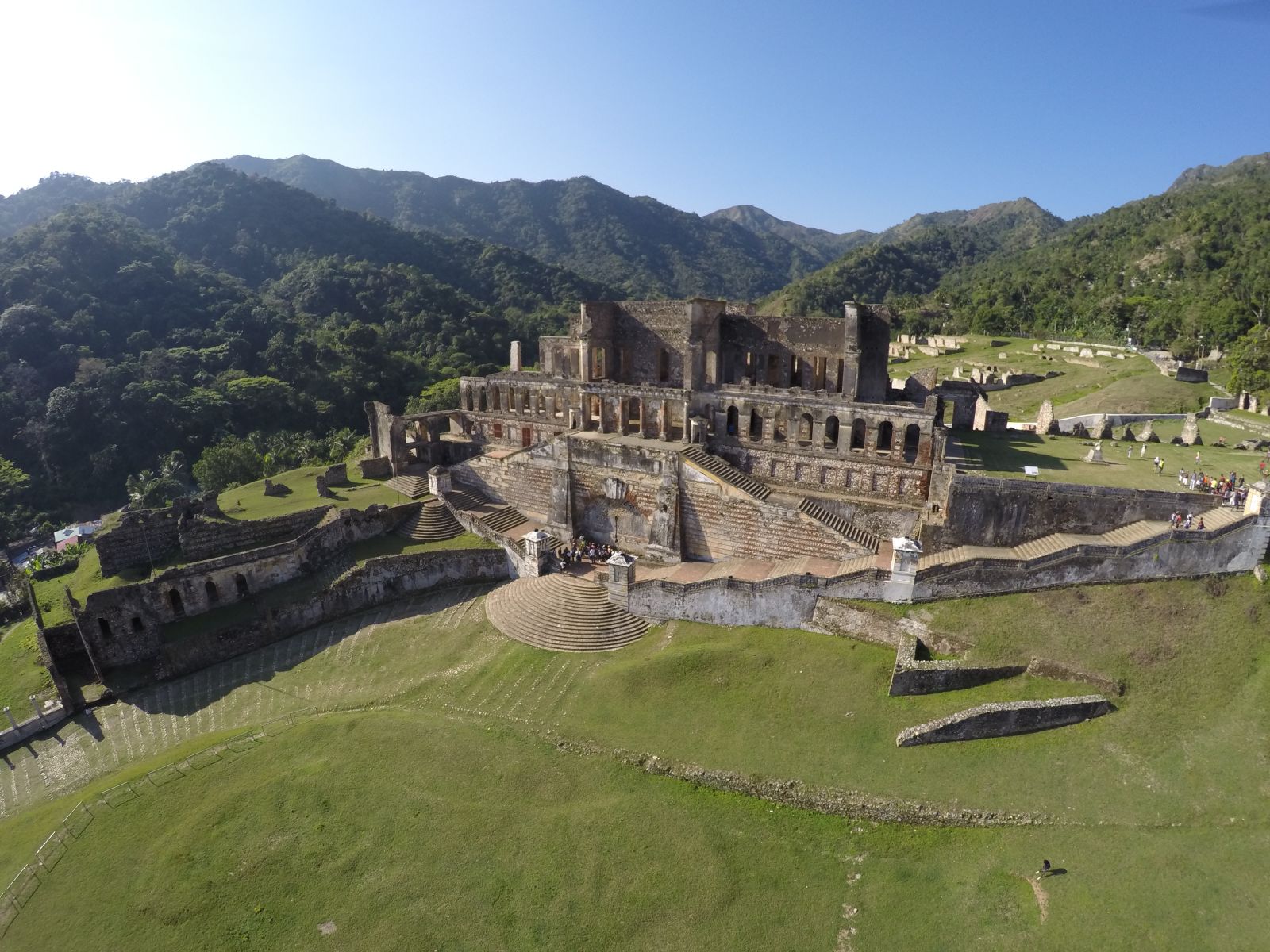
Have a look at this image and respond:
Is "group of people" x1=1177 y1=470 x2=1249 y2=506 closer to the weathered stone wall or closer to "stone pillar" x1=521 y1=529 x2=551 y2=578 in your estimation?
"stone pillar" x1=521 y1=529 x2=551 y2=578

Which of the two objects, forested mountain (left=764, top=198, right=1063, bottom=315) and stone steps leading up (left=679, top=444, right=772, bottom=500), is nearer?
stone steps leading up (left=679, top=444, right=772, bottom=500)

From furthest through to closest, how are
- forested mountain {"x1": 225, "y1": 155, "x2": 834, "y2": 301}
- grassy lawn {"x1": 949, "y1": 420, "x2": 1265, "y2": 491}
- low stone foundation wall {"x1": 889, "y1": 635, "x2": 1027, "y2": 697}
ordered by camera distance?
forested mountain {"x1": 225, "y1": 155, "x2": 834, "y2": 301} → grassy lawn {"x1": 949, "y1": 420, "x2": 1265, "y2": 491} → low stone foundation wall {"x1": 889, "y1": 635, "x2": 1027, "y2": 697}

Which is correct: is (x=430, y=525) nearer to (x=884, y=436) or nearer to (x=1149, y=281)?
(x=884, y=436)

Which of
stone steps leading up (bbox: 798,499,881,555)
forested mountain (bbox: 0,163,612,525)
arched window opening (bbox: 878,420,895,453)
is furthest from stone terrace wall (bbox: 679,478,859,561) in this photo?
forested mountain (bbox: 0,163,612,525)

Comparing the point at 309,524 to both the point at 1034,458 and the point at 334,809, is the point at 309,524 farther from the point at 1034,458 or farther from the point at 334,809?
the point at 1034,458

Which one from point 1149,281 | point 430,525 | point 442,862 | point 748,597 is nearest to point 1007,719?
point 748,597

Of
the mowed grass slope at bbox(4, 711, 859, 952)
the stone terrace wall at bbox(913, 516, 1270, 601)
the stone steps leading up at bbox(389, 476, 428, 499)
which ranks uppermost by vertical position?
the stone terrace wall at bbox(913, 516, 1270, 601)
